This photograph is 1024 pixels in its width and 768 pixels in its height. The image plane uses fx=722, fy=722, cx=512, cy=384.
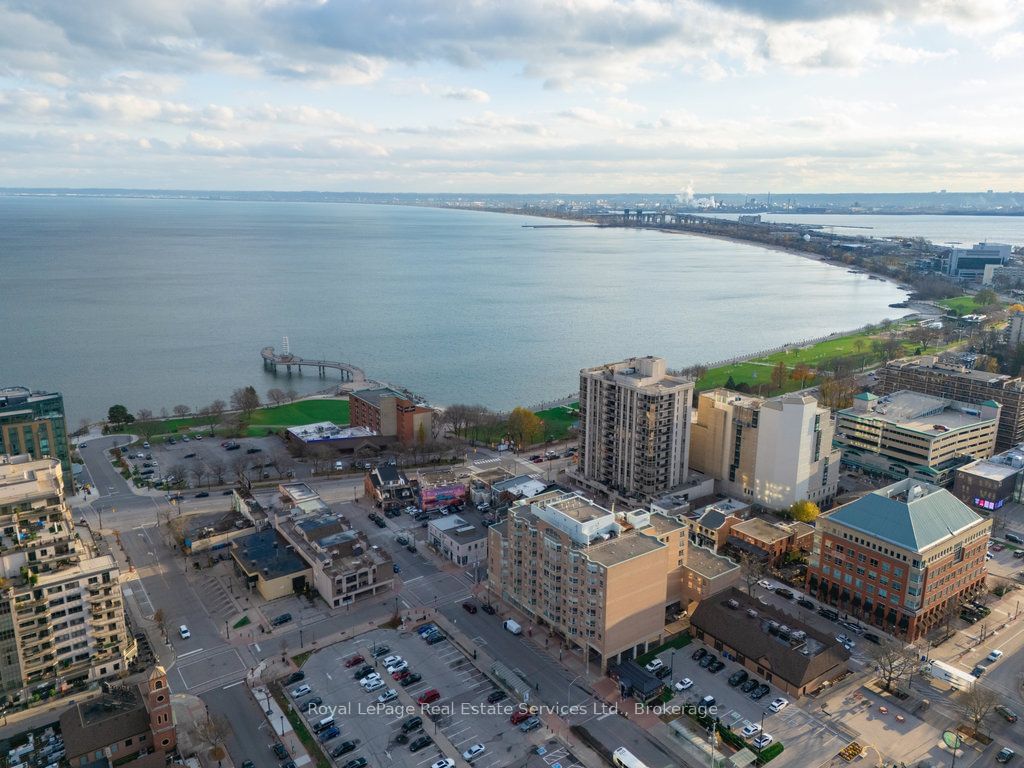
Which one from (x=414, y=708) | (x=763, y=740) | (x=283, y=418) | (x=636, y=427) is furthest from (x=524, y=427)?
(x=763, y=740)

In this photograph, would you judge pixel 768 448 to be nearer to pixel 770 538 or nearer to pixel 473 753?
pixel 770 538

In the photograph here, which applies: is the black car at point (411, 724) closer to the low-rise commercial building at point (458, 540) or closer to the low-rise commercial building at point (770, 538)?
the low-rise commercial building at point (458, 540)

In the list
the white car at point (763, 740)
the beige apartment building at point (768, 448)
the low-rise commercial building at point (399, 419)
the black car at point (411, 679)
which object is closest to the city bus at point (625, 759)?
the white car at point (763, 740)

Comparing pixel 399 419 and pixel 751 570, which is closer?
pixel 751 570

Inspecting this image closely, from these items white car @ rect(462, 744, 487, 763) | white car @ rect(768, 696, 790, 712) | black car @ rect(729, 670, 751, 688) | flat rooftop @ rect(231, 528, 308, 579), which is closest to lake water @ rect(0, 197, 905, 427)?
flat rooftop @ rect(231, 528, 308, 579)

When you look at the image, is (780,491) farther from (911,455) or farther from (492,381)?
(492,381)

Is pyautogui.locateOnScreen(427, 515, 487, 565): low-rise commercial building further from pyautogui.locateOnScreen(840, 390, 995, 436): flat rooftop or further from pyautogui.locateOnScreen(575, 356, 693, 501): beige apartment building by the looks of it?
pyautogui.locateOnScreen(840, 390, 995, 436): flat rooftop

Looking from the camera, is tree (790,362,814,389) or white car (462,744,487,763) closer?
white car (462,744,487,763)
